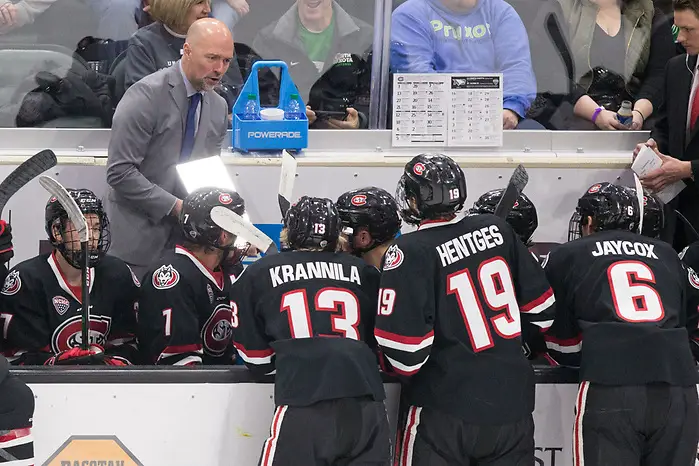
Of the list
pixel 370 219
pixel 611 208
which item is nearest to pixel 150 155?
pixel 370 219

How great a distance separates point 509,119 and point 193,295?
182cm

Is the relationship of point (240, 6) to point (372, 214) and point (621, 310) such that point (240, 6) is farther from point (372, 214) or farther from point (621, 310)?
point (621, 310)

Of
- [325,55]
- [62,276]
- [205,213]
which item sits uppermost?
[325,55]

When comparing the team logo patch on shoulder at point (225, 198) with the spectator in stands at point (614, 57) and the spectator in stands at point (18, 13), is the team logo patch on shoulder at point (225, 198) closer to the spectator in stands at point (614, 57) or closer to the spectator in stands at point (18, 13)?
the spectator in stands at point (18, 13)

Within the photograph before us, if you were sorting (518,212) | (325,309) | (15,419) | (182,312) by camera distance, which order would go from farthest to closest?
1. (518,212)
2. (182,312)
3. (325,309)
4. (15,419)

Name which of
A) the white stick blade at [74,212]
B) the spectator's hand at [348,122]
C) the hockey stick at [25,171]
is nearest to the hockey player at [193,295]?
the white stick blade at [74,212]

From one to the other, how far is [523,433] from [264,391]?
785 mm

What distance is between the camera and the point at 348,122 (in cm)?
455

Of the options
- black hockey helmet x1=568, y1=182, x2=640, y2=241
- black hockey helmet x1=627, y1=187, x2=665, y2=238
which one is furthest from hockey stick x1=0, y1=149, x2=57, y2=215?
black hockey helmet x1=627, y1=187, x2=665, y2=238

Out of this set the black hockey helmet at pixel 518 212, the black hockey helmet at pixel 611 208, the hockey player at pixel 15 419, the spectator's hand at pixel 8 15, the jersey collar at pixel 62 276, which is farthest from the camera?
the spectator's hand at pixel 8 15

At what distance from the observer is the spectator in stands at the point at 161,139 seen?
4.02 meters

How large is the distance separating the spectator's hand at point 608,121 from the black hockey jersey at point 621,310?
1.49 metres

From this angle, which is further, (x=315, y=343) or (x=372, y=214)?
(x=372, y=214)

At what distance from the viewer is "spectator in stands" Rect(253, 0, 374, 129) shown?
4543 millimetres
